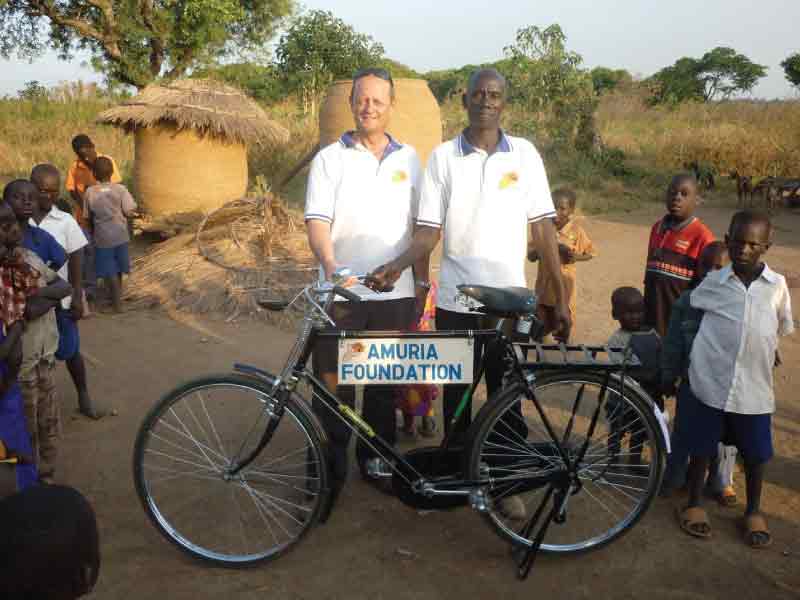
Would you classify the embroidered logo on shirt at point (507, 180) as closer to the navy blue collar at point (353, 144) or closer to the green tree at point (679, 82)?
the navy blue collar at point (353, 144)

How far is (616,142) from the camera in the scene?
18906mm

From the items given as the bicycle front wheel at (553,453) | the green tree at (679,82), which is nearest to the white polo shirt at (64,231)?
the bicycle front wheel at (553,453)

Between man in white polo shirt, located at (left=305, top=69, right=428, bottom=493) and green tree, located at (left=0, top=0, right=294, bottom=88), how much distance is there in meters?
15.1

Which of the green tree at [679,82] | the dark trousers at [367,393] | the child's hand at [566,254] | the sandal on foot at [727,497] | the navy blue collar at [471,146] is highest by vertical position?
the green tree at [679,82]

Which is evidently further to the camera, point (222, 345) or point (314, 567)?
point (222, 345)

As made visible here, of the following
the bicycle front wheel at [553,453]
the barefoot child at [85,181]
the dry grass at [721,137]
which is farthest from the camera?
the dry grass at [721,137]

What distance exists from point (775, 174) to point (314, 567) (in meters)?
15.4

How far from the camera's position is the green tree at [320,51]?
1873 centimetres

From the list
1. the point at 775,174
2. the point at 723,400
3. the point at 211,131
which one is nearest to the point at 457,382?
the point at 723,400

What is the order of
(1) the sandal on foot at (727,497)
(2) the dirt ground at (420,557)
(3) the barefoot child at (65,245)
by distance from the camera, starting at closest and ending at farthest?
(2) the dirt ground at (420,557) < (1) the sandal on foot at (727,497) < (3) the barefoot child at (65,245)

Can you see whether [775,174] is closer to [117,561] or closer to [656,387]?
[656,387]

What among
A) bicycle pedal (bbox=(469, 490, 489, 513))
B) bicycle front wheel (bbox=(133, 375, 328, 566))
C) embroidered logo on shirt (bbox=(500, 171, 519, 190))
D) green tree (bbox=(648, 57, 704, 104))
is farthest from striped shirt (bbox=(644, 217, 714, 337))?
green tree (bbox=(648, 57, 704, 104))

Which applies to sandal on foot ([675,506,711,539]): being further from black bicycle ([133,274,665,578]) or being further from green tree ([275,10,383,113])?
green tree ([275,10,383,113])

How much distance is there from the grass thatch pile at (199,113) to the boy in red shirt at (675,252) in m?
6.50
